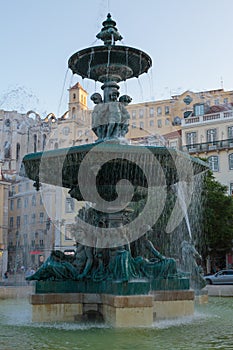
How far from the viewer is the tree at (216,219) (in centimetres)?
3356

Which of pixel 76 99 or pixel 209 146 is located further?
pixel 76 99

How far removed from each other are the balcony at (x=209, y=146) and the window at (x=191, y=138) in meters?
0.66

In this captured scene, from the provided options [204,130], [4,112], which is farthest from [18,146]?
[204,130]

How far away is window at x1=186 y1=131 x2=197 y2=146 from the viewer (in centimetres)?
4766


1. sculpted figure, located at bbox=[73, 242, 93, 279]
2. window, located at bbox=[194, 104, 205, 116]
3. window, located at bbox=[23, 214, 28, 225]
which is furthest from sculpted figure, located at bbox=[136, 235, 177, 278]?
window, located at bbox=[23, 214, 28, 225]

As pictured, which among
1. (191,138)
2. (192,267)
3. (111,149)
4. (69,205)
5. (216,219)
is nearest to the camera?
(111,149)

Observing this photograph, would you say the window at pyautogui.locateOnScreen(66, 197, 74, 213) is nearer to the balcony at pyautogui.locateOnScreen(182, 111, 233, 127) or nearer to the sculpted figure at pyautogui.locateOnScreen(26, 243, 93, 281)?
the balcony at pyautogui.locateOnScreen(182, 111, 233, 127)

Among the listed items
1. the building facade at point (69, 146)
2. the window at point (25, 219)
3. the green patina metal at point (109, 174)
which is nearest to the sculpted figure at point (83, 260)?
the green patina metal at point (109, 174)

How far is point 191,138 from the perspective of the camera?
47.9 meters

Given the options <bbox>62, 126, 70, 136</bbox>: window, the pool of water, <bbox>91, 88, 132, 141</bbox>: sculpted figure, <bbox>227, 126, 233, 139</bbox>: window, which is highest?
<bbox>62, 126, 70, 136</bbox>: window

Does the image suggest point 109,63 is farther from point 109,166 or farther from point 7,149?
point 7,149

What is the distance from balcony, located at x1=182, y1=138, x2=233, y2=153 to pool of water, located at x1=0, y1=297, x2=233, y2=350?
35598mm

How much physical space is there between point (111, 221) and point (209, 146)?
118 feet

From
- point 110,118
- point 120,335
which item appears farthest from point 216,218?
point 120,335
